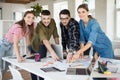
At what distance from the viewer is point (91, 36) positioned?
8.10 feet

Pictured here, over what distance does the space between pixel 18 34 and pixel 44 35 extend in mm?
309

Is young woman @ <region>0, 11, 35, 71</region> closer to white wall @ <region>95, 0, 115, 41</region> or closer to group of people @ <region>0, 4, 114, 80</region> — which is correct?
group of people @ <region>0, 4, 114, 80</region>

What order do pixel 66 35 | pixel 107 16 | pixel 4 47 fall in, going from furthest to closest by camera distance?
pixel 107 16, pixel 4 47, pixel 66 35

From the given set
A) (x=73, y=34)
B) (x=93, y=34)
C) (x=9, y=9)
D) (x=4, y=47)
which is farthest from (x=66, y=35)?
(x=9, y=9)

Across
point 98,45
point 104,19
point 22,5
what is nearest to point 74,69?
point 98,45

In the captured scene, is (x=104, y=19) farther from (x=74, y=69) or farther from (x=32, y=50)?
(x=74, y=69)

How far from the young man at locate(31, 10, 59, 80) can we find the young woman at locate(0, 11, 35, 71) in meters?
0.12

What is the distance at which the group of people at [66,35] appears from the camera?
8.38 ft

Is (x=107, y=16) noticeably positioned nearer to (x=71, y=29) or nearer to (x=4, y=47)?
(x=71, y=29)

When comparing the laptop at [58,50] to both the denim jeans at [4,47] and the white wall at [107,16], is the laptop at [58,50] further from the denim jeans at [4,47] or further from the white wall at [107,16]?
the white wall at [107,16]

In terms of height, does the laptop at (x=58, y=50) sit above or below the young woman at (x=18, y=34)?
below

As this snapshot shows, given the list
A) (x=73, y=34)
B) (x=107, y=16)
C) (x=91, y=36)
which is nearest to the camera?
(x=91, y=36)

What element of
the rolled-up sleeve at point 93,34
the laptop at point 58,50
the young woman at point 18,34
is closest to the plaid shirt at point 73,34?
the laptop at point 58,50

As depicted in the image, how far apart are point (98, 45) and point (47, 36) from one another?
0.63 m
